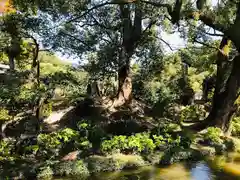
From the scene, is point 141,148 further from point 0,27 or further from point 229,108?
point 0,27

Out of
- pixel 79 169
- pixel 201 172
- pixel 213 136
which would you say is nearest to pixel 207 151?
pixel 213 136

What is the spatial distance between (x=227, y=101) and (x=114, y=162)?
655 cm

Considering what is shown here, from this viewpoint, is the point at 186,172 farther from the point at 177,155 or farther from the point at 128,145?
the point at 128,145

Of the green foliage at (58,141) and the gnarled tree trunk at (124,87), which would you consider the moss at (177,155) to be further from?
the gnarled tree trunk at (124,87)

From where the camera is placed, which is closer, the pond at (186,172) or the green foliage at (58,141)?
the pond at (186,172)

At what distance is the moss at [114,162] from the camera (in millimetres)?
9711

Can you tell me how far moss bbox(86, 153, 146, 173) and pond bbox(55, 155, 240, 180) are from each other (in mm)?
216

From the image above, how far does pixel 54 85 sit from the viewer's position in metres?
12.6

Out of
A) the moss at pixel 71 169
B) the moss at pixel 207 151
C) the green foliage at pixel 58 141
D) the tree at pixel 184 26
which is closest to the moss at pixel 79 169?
the moss at pixel 71 169

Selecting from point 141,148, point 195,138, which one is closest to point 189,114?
point 195,138

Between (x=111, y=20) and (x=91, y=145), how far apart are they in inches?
261

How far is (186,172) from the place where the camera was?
10.1 metres

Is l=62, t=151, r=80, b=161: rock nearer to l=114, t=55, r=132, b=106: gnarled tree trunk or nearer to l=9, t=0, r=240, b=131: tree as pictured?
l=9, t=0, r=240, b=131: tree

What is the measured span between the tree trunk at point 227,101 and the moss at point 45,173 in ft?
26.3
